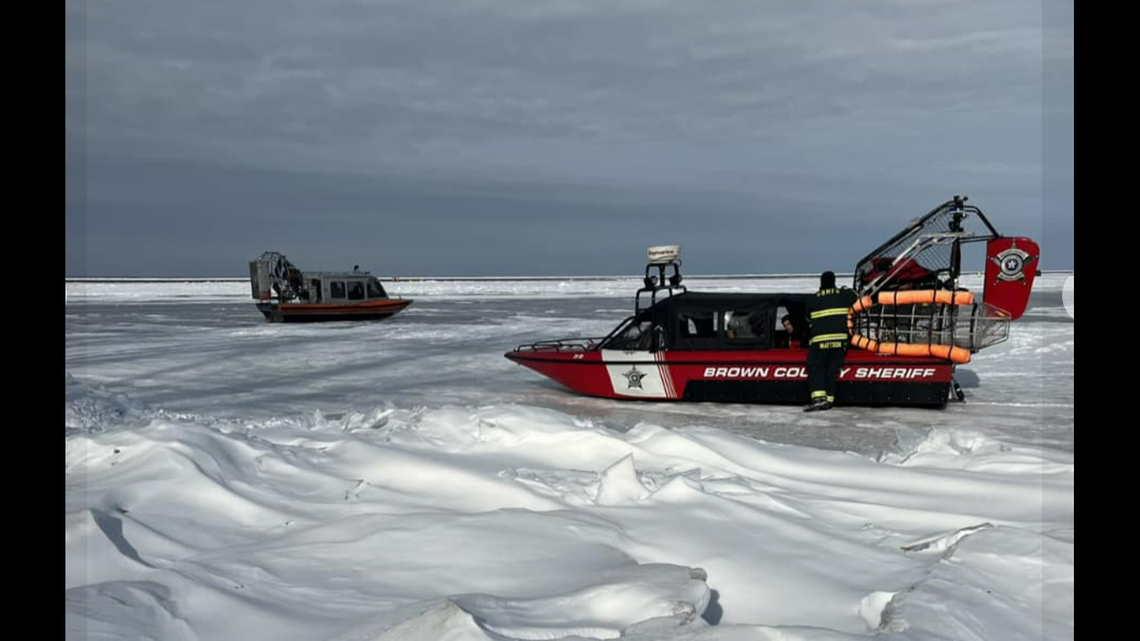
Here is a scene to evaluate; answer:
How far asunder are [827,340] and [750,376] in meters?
0.98

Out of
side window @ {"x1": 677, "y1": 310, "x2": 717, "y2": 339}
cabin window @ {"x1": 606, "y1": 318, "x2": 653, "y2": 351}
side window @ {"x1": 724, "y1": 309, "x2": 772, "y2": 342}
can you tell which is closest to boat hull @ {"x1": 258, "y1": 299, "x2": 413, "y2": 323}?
cabin window @ {"x1": 606, "y1": 318, "x2": 653, "y2": 351}

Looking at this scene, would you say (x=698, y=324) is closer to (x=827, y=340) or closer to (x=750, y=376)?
(x=750, y=376)

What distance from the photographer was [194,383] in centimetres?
1057

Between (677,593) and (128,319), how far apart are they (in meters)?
26.8

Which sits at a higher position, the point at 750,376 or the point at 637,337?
the point at 637,337

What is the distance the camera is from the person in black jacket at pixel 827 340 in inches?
320

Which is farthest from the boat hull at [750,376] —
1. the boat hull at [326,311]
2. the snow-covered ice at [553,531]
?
the boat hull at [326,311]

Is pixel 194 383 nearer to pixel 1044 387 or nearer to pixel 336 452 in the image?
pixel 336 452

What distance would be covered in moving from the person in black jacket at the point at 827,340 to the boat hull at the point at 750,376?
0.14m

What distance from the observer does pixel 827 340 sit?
27.1ft

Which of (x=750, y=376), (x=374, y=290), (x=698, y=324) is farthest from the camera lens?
(x=374, y=290)

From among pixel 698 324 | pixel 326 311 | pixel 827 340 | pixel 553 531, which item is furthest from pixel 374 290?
pixel 553 531
